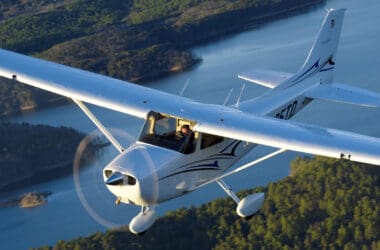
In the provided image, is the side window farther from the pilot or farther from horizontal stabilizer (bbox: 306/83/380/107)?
horizontal stabilizer (bbox: 306/83/380/107)

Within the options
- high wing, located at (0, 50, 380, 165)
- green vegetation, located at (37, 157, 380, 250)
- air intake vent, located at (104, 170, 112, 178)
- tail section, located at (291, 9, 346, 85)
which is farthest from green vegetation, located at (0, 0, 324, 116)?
air intake vent, located at (104, 170, 112, 178)

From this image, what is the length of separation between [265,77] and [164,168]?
6.35 metres

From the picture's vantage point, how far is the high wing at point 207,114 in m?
12.9

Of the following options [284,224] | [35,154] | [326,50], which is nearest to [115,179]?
[326,50]

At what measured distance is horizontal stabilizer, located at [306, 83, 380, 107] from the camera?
17219 millimetres

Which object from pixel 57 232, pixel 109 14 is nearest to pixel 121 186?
pixel 57 232

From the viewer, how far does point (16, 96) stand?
152ft

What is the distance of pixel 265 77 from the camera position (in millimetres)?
18656

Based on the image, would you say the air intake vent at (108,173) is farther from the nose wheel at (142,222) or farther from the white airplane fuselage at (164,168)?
the nose wheel at (142,222)

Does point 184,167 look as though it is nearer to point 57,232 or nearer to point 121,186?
point 121,186

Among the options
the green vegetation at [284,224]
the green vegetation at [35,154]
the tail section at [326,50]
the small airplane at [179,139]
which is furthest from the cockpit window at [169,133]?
the green vegetation at [35,154]

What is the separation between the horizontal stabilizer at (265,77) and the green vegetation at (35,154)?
59.9 ft

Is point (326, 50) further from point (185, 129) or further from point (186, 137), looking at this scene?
point (186, 137)

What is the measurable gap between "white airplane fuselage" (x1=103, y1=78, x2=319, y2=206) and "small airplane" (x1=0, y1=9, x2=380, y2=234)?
0.04 ft
